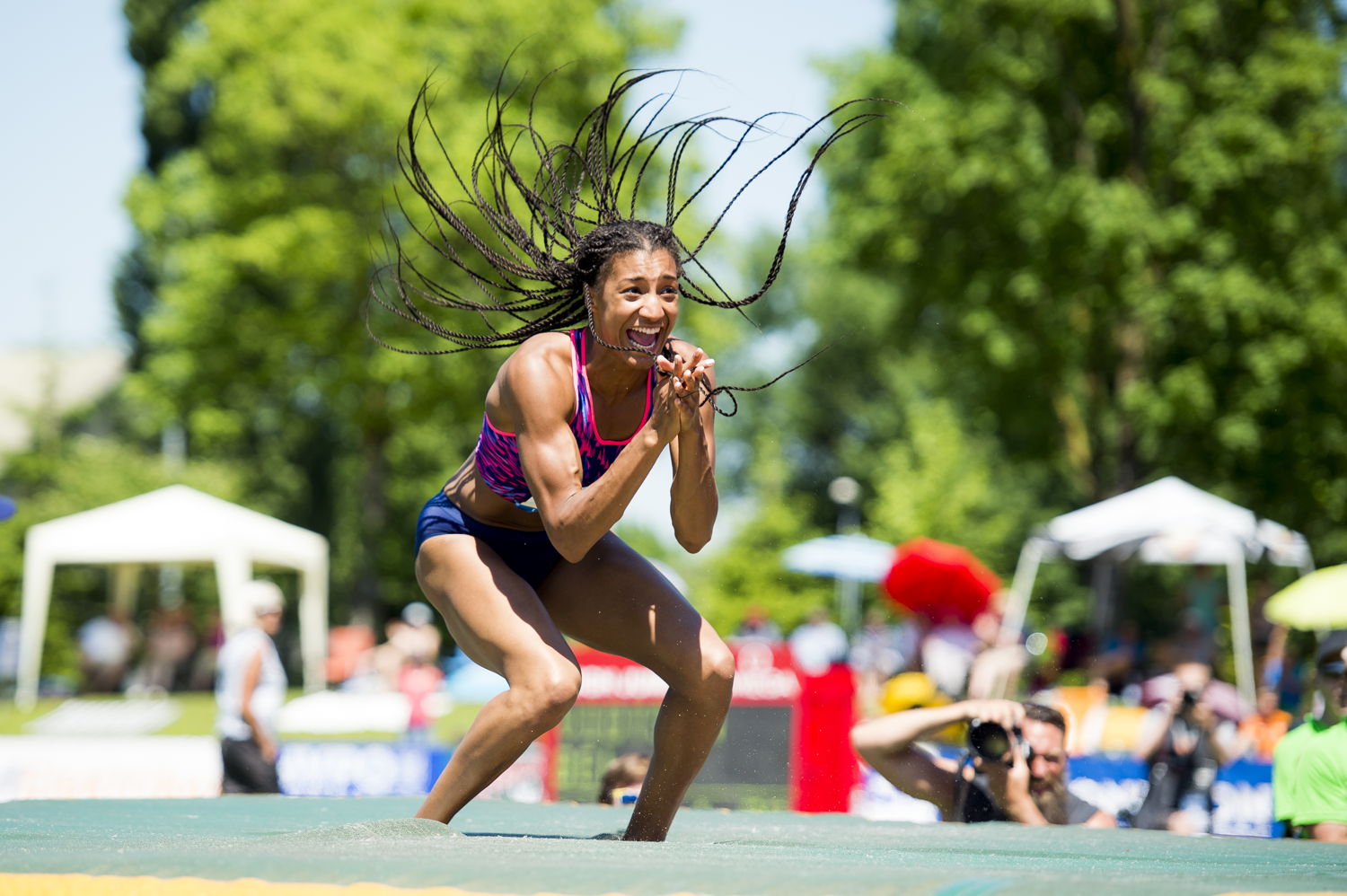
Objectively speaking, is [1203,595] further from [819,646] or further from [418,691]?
[418,691]

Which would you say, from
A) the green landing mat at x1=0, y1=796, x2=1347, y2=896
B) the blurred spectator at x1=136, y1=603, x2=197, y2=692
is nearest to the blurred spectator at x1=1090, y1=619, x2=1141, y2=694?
the green landing mat at x1=0, y1=796, x2=1347, y2=896

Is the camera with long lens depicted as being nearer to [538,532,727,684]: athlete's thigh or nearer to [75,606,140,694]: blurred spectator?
[538,532,727,684]: athlete's thigh

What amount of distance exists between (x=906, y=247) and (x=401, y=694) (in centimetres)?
1038

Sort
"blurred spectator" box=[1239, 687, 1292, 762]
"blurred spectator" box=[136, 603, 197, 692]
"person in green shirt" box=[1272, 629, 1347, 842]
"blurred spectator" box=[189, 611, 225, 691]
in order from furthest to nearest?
"blurred spectator" box=[189, 611, 225, 691]
"blurred spectator" box=[136, 603, 197, 692]
"blurred spectator" box=[1239, 687, 1292, 762]
"person in green shirt" box=[1272, 629, 1347, 842]

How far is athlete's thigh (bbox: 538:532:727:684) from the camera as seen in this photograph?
3.62 m

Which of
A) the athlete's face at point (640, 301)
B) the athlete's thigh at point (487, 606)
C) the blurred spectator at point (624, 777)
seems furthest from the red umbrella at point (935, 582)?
the athlete's face at point (640, 301)

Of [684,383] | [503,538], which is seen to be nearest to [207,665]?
[503,538]

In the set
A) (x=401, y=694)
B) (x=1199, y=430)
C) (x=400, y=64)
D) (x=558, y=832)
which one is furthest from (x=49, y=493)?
(x=558, y=832)

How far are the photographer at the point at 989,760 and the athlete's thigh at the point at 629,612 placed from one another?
5.34 ft

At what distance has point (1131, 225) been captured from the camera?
1744cm

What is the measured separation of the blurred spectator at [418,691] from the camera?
11516mm

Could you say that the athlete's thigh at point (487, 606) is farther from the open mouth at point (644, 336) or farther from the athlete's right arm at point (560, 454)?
the open mouth at point (644, 336)

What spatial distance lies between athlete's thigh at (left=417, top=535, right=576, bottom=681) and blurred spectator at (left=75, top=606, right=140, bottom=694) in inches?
694

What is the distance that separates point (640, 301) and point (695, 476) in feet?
1.42
